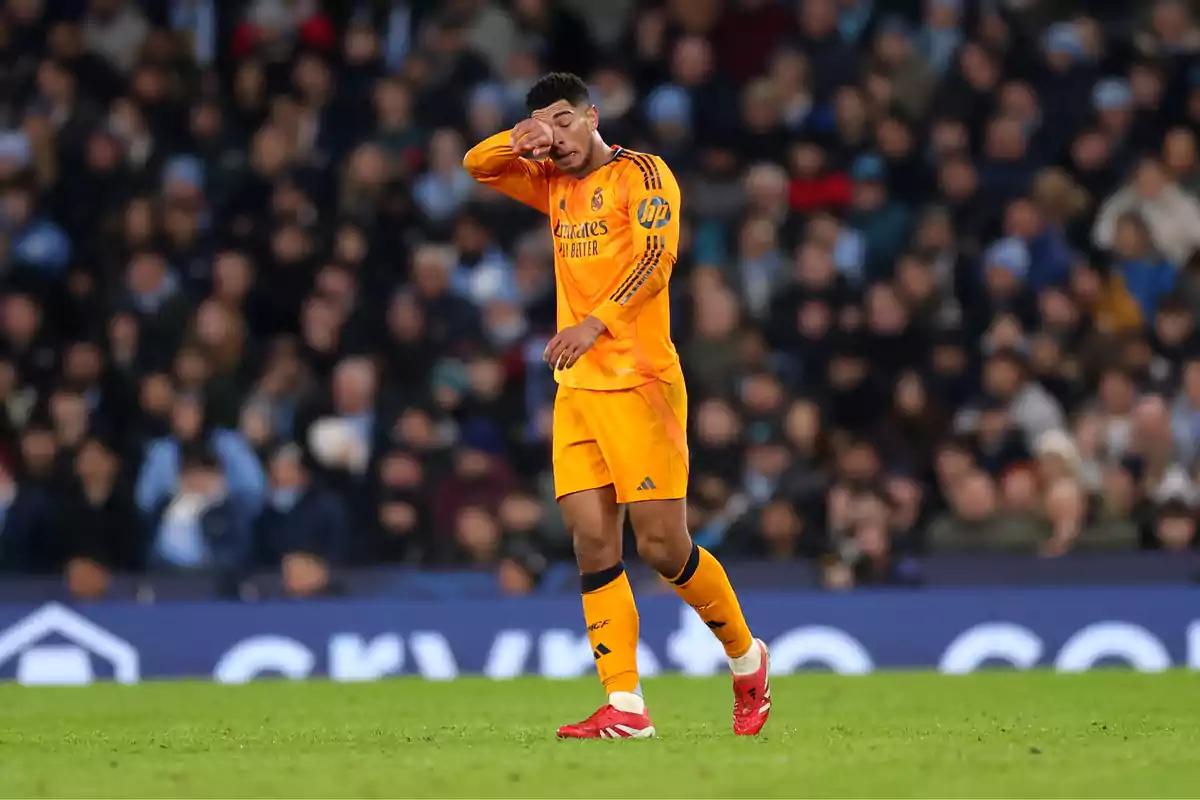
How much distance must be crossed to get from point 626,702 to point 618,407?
1.11 m

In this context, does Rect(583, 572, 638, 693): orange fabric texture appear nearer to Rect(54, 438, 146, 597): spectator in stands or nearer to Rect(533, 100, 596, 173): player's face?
Rect(533, 100, 596, 173): player's face

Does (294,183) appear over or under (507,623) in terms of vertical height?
over

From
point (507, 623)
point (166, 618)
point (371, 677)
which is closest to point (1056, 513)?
point (507, 623)

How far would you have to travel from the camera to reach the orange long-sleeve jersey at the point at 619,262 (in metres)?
7.54

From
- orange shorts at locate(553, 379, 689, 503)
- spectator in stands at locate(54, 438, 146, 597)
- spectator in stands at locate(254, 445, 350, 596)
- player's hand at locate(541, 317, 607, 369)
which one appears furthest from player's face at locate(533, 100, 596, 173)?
spectator in stands at locate(54, 438, 146, 597)

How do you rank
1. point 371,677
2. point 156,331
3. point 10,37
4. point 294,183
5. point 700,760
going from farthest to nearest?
1. point 10,37
2. point 294,183
3. point 156,331
4. point 371,677
5. point 700,760

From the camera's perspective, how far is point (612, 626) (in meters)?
7.72

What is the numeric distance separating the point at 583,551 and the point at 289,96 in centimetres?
946

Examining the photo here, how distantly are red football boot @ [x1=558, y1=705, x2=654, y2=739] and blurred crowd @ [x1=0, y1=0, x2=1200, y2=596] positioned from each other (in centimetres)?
522

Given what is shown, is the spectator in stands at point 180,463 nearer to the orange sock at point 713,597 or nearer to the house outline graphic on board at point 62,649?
the house outline graphic on board at point 62,649

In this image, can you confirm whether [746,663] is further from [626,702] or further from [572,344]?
[572,344]

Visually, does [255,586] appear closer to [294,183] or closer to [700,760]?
[294,183]

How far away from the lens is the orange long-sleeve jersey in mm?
7543

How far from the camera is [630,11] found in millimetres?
18016
